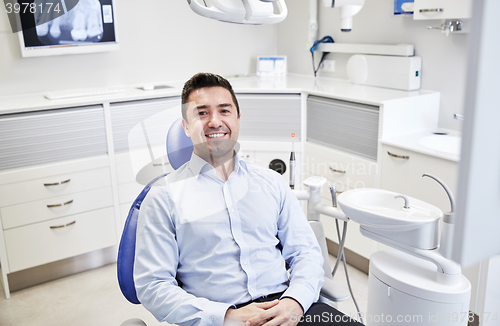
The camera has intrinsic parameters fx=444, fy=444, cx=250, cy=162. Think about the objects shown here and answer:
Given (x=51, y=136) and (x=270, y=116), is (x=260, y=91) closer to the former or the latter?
(x=270, y=116)

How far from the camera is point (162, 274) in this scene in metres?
1.23

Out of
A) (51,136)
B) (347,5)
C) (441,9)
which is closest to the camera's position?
(347,5)

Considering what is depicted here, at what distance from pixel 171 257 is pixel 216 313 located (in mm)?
201

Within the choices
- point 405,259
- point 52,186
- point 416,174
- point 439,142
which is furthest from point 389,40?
point 52,186

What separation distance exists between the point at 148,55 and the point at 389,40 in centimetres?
156

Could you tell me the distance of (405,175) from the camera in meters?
2.15

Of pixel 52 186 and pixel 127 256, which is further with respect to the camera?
pixel 52 186

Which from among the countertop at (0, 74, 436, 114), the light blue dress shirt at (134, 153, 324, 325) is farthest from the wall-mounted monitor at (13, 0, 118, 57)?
the light blue dress shirt at (134, 153, 324, 325)

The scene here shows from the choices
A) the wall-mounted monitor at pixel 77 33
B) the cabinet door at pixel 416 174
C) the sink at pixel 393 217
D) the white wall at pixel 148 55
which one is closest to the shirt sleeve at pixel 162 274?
the sink at pixel 393 217

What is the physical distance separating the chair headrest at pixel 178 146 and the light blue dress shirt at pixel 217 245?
23mm

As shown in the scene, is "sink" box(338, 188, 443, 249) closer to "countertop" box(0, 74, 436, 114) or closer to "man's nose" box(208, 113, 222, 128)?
"man's nose" box(208, 113, 222, 128)

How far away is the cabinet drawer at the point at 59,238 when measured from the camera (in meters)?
2.38

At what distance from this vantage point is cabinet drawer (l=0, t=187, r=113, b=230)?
2330 millimetres

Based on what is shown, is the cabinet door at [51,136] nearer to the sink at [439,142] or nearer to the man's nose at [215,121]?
the man's nose at [215,121]
